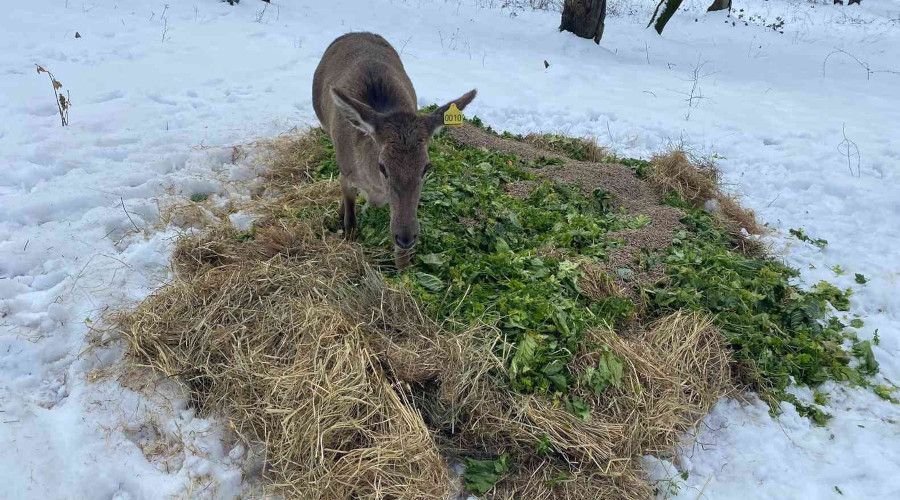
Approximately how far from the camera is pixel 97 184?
5789 mm

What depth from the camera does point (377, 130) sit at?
4.64 meters

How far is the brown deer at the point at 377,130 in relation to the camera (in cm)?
450

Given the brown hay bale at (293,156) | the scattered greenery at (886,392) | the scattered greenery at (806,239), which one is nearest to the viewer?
the scattered greenery at (886,392)

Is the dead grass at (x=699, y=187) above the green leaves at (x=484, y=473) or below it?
above

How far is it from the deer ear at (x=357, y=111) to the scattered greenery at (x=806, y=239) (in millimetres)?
4762

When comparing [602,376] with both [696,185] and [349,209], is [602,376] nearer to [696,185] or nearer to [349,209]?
[349,209]

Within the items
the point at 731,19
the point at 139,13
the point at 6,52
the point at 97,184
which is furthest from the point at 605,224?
the point at 731,19

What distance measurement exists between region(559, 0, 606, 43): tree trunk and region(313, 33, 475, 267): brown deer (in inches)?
295

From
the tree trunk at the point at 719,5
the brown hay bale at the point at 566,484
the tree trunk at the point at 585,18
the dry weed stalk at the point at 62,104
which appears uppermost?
the tree trunk at the point at 719,5

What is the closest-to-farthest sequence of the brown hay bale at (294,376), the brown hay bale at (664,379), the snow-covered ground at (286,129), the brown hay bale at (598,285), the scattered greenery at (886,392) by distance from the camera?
the brown hay bale at (294,376)
the snow-covered ground at (286,129)
the brown hay bale at (664,379)
the scattered greenery at (886,392)
the brown hay bale at (598,285)

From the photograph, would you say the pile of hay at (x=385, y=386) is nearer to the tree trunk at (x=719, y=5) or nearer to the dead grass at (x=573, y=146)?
the dead grass at (x=573, y=146)

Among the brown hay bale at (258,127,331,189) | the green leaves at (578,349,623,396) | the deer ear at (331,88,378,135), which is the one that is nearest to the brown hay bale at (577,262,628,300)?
the green leaves at (578,349,623,396)

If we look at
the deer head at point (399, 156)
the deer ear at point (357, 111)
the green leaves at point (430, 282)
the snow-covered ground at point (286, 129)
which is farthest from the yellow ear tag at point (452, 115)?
the snow-covered ground at point (286, 129)

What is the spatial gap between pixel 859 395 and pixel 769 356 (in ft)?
2.24
